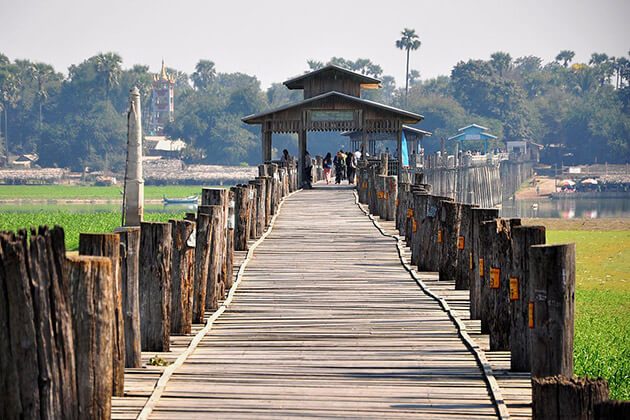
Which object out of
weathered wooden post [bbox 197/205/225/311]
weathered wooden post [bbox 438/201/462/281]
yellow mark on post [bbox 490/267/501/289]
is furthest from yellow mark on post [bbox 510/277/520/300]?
weathered wooden post [bbox 438/201/462/281]

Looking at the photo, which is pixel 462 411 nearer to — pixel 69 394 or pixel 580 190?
pixel 69 394

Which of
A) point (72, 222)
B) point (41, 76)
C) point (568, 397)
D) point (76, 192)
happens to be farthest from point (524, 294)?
point (41, 76)

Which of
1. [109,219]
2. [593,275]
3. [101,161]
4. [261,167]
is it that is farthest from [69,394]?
[101,161]

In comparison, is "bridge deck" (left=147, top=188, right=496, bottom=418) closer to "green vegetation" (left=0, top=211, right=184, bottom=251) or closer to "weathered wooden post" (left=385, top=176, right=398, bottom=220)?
"weathered wooden post" (left=385, top=176, right=398, bottom=220)

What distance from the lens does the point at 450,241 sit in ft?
52.2

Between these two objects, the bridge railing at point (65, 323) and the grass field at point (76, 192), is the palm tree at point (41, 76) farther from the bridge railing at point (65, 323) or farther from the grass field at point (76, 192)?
the bridge railing at point (65, 323)

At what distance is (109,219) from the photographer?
59375 millimetres

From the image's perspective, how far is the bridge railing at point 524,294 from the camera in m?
6.55

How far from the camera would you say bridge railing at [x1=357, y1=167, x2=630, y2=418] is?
258 inches

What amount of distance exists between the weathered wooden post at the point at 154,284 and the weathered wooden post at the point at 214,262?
2.51m

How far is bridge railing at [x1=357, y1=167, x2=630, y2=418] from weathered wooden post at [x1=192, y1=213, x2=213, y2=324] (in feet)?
8.61

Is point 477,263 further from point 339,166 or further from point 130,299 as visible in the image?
point 339,166

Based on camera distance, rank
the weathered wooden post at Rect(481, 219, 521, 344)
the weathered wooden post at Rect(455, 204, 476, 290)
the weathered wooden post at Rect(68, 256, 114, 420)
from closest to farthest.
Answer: the weathered wooden post at Rect(68, 256, 114, 420) → the weathered wooden post at Rect(481, 219, 521, 344) → the weathered wooden post at Rect(455, 204, 476, 290)

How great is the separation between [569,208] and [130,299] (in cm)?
8966
